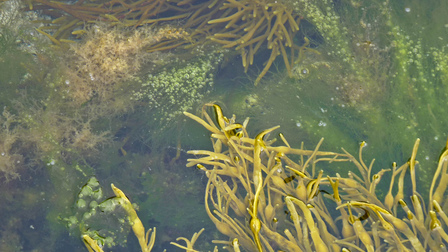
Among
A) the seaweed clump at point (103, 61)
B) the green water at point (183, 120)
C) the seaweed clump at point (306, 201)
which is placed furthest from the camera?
the seaweed clump at point (103, 61)

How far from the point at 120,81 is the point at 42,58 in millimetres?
557

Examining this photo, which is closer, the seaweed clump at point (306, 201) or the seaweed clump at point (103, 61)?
the seaweed clump at point (306, 201)

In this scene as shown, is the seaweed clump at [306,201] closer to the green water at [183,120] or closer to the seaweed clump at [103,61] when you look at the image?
the green water at [183,120]

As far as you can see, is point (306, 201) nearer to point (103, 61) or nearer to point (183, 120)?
point (183, 120)

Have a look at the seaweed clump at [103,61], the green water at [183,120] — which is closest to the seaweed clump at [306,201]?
the green water at [183,120]

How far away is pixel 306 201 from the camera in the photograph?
5.67 feet

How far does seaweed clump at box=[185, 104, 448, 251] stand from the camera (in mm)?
1574

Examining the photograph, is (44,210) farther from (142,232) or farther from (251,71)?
(251,71)

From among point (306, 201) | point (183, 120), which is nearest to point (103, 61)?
point (183, 120)

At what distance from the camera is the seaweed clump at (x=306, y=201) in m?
1.57

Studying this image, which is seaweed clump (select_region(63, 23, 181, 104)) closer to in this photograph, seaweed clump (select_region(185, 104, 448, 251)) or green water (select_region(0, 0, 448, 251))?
green water (select_region(0, 0, 448, 251))

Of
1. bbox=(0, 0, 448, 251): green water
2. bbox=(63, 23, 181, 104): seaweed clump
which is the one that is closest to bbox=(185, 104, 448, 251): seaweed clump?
bbox=(0, 0, 448, 251): green water

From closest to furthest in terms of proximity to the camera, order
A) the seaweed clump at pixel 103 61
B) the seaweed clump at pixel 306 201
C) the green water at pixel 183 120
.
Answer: the seaweed clump at pixel 306 201 → the green water at pixel 183 120 → the seaweed clump at pixel 103 61

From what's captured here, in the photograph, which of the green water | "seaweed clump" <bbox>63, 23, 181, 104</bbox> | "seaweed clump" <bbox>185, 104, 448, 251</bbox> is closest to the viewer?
"seaweed clump" <bbox>185, 104, 448, 251</bbox>
